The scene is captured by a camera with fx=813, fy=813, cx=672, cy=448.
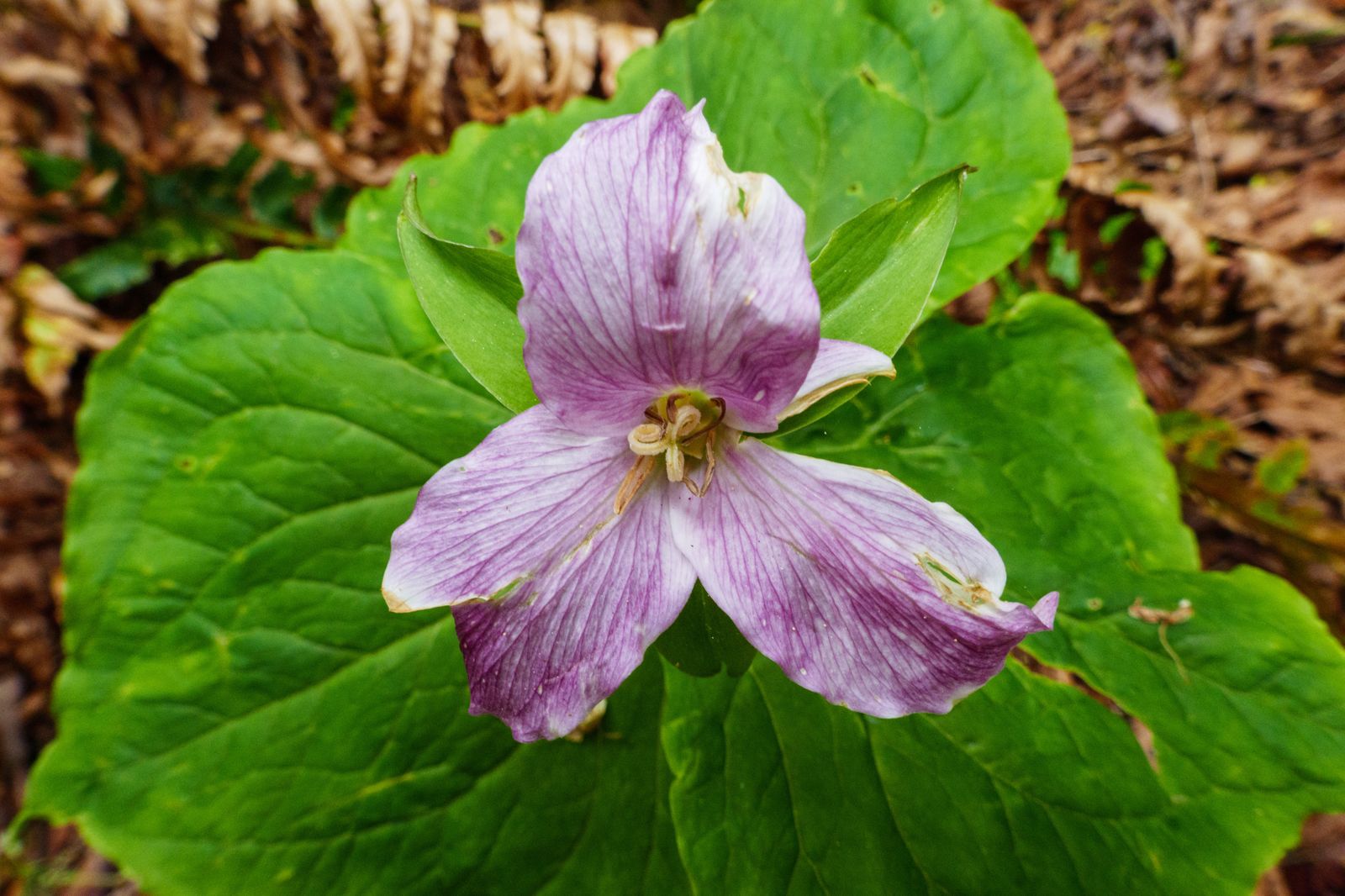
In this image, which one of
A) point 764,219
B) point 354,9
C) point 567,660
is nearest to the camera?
point 764,219

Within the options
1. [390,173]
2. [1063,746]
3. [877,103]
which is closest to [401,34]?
[390,173]

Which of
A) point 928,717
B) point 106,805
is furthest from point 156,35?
point 928,717

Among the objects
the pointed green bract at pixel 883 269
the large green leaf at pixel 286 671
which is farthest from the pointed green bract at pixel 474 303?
the large green leaf at pixel 286 671

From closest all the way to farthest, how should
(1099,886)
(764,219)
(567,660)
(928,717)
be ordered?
(764,219), (567,660), (1099,886), (928,717)

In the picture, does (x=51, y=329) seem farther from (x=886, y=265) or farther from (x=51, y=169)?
(x=886, y=265)

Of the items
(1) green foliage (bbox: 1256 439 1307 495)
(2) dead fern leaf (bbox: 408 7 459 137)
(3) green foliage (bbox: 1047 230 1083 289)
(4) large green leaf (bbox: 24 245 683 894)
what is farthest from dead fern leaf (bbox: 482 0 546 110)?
(1) green foliage (bbox: 1256 439 1307 495)

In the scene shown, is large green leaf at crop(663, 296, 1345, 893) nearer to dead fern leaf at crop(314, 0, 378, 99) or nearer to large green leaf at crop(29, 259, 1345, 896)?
large green leaf at crop(29, 259, 1345, 896)

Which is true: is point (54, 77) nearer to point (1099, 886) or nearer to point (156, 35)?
point (156, 35)
